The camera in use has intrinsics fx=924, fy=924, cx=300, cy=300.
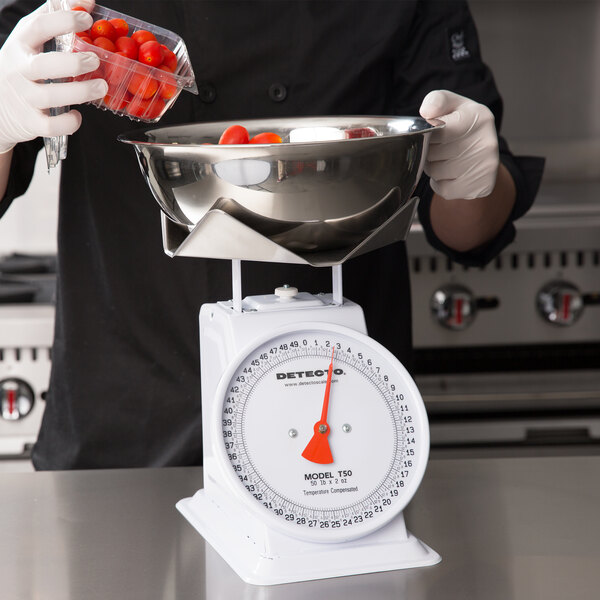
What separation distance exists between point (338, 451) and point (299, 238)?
7.8 inches

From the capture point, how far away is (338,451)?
2.78 feet

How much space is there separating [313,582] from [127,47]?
564 mm

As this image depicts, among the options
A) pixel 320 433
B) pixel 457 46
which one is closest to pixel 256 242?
pixel 320 433

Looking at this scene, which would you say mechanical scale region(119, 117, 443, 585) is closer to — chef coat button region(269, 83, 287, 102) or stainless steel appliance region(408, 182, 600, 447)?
chef coat button region(269, 83, 287, 102)

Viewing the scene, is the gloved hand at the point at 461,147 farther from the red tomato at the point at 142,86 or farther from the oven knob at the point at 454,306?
the oven knob at the point at 454,306

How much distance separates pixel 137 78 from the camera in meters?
0.96

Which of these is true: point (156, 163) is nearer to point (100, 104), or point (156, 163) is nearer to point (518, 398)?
point (100, 104)

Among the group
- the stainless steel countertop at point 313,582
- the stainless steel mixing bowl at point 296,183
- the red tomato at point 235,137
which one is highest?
the red tomato at point 235,137

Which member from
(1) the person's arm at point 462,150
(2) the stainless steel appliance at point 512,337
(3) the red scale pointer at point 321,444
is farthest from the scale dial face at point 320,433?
(2) the stainless steel appliance at point 512,337

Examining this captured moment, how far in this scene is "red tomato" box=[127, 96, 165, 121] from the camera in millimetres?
993

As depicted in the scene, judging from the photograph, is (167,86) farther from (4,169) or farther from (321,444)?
(321,444)

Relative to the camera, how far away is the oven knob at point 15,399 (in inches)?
72.5

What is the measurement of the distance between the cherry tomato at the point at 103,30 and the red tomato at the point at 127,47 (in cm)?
1

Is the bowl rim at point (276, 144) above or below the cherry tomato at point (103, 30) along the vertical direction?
below
